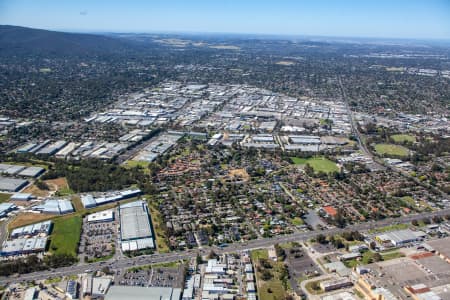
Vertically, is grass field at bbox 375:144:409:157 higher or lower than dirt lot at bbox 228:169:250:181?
higher

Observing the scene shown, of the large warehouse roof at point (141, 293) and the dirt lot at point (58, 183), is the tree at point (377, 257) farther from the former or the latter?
the dirt lot at point (58, 183)

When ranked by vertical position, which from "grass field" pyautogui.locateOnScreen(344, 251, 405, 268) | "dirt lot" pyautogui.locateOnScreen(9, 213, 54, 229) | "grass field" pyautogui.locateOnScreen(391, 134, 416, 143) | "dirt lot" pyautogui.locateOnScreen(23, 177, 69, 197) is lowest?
"grass field" pyautogui.locateOnScreen(344, 251, 405, 268)

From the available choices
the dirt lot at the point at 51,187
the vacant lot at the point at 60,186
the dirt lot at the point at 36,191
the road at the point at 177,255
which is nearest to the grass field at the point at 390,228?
the road at the point at 177,255

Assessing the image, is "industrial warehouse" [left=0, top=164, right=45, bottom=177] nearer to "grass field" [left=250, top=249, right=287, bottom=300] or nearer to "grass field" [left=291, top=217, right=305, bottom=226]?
"grass field" [left=291, top=217, right=305, bottom=226]

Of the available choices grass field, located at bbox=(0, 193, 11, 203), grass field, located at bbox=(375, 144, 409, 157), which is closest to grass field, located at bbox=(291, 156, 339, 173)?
grass field, located at bbox=(375, 144, 409, 157)

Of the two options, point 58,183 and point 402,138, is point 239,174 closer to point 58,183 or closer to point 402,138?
point 58,183

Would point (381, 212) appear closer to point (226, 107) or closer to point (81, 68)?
point (226, 107)

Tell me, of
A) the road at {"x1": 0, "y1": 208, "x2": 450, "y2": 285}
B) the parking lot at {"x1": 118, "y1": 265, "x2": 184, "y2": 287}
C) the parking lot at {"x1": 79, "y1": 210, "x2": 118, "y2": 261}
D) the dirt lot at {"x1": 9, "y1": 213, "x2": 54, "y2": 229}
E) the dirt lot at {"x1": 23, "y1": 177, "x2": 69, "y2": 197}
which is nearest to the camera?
the parking lot at {"x1": 118, "y1": 265, "x2": 184, "y2": 287}

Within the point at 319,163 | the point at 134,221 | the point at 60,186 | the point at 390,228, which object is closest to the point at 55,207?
the point at 60,186
